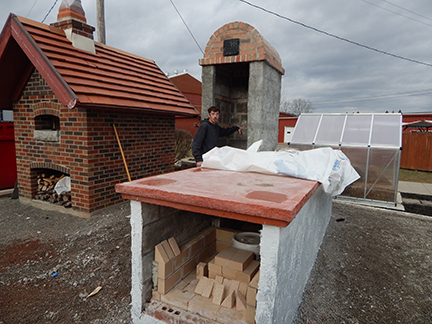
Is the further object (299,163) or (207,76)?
(207,76)

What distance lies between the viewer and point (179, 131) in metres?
12.3

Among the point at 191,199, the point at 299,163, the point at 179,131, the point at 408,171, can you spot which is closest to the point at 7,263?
the point at 191,199

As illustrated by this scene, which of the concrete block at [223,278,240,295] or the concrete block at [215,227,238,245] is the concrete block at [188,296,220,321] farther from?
the concrete block at [215,227,238,245]

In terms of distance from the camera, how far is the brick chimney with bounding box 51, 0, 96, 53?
6199 mm

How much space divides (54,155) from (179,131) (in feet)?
22.4

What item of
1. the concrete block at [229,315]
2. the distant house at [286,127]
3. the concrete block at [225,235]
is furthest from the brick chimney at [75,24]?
the distant house at [286,127]

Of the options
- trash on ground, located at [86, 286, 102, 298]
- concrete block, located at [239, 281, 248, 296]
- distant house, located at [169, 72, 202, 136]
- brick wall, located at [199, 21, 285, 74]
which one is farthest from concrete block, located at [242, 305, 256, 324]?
distant house, located at [169, 72, 202, 136]

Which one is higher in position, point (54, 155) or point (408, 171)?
point (54, 155)

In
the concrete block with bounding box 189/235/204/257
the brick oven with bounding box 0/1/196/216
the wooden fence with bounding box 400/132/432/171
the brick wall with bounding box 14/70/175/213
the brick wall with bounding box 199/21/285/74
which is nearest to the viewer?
the concrete block with bounding box 189/235/204/257

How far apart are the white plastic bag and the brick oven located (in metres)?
2.85

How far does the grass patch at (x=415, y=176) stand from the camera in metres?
12.6

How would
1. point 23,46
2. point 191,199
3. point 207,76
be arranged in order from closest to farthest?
1. point 191,199
2. point 23,46
3. point 207,76

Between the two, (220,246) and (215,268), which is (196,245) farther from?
(220,246)

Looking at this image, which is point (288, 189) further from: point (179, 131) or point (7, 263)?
point (179, 131)
